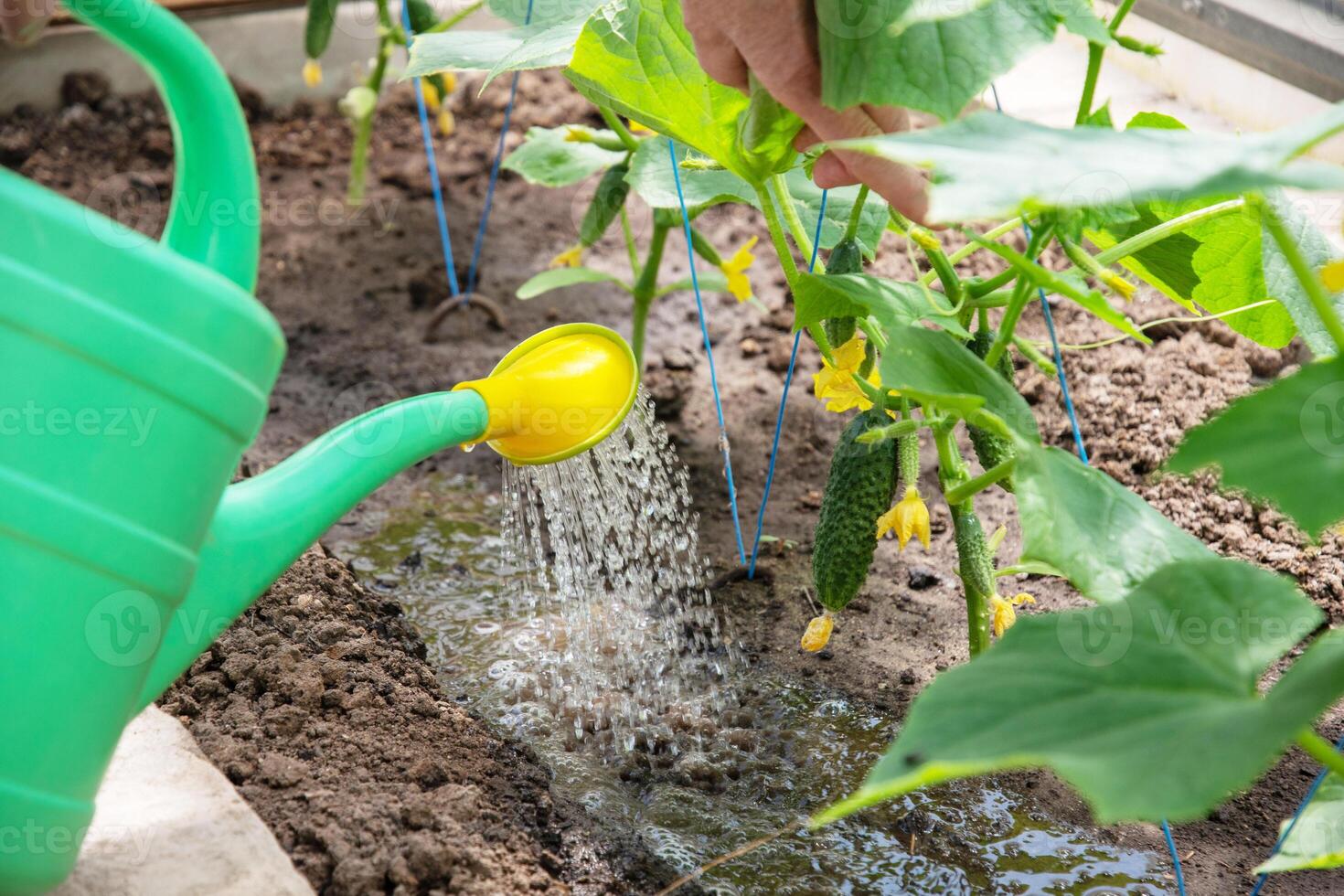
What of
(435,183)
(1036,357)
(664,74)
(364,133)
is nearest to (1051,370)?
(1036,357)

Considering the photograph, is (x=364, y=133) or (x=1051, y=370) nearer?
(x=1051, y=370)

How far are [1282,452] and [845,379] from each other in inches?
20.2

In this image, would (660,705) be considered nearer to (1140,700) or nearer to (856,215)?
(856,215)

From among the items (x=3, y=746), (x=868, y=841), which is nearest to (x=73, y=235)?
(x=3, y=746)

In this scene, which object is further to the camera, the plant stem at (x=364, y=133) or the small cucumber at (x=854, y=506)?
the plant stem at (x=364, y=133)

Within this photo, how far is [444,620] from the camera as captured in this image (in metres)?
1.60

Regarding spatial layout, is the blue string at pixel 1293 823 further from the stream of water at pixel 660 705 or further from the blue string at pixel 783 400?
the blue string at pixel 783 400

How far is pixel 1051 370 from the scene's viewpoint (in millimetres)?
1149

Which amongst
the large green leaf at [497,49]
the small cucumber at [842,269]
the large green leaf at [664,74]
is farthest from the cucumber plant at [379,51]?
the small cucumber at [842,269]

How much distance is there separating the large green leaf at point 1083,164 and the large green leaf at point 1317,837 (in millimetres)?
495

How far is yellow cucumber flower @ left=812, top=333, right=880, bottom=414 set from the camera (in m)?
1.23

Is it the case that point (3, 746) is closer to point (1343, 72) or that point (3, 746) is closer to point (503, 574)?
point (503, 574)

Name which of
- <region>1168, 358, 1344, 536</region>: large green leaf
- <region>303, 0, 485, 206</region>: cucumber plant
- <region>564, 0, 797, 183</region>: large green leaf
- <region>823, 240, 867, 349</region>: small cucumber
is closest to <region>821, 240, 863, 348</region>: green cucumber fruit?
<region>823, 240, 867, 349</region>: small cucumber

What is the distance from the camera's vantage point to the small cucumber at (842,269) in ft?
3.86
